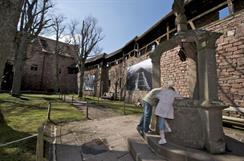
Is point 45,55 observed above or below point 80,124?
above

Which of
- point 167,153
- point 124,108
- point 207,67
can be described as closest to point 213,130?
point 167,153

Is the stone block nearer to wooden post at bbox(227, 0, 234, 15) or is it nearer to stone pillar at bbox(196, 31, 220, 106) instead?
stone pillar at bbox(196, 31, 220, 106)

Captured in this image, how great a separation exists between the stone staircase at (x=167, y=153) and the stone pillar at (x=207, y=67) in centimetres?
95

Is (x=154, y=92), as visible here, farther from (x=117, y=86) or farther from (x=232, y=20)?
(x=117, y=86)

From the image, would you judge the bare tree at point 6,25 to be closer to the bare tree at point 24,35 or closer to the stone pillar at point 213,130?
the stone pillar at point 213,130

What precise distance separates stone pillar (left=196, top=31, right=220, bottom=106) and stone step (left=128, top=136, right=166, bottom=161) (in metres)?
1.43

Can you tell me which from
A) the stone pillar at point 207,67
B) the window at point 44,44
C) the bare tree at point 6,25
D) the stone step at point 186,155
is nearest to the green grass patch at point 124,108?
the stone step at point 186,155

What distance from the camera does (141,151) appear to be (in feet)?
13.0

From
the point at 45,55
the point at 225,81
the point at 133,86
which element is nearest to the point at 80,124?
the point at 225,81

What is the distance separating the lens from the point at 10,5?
3.77 m

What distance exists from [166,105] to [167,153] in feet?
3.23

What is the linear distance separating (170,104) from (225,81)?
4300 millimetres

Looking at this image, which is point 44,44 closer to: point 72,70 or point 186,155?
point 72,70

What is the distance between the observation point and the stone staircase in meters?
3.16
